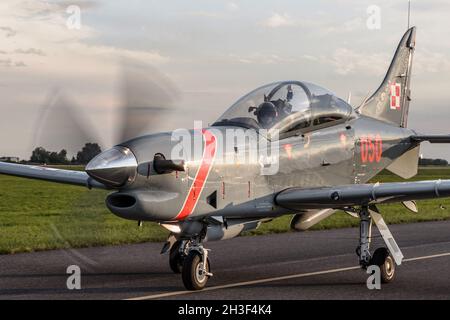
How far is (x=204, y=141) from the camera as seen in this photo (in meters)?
9.86

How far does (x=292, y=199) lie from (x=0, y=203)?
23450mm

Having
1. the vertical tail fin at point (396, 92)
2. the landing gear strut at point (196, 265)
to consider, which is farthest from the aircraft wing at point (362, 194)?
the vertical tail fin at point (396, 92)

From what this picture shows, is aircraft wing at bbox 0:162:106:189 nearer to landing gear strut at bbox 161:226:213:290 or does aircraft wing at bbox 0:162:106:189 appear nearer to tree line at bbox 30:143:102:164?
tree line at bbox 30:143:102:164

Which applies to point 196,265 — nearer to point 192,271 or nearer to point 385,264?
point 192,271

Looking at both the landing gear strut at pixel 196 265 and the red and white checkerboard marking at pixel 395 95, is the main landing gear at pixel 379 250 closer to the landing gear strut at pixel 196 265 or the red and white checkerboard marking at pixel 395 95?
the landing gear strut at pixel 196 265

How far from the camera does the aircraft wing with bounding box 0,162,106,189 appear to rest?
1323cm

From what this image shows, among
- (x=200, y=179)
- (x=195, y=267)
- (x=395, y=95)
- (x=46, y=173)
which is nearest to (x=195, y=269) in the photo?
(x=195, y=267)

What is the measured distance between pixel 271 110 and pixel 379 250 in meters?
2.76

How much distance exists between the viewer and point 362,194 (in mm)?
10711

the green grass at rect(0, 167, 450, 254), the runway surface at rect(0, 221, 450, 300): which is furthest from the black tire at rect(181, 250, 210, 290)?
the green grass at rect(0, 167, 450, 254)

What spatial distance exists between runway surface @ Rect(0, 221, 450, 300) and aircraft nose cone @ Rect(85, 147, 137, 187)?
1613 millimetres

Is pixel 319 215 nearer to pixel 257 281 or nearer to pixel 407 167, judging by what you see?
pixel 257 281

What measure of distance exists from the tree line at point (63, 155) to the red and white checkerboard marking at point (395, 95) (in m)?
7.26

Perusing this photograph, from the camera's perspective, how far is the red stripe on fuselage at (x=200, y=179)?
9.70 meters
